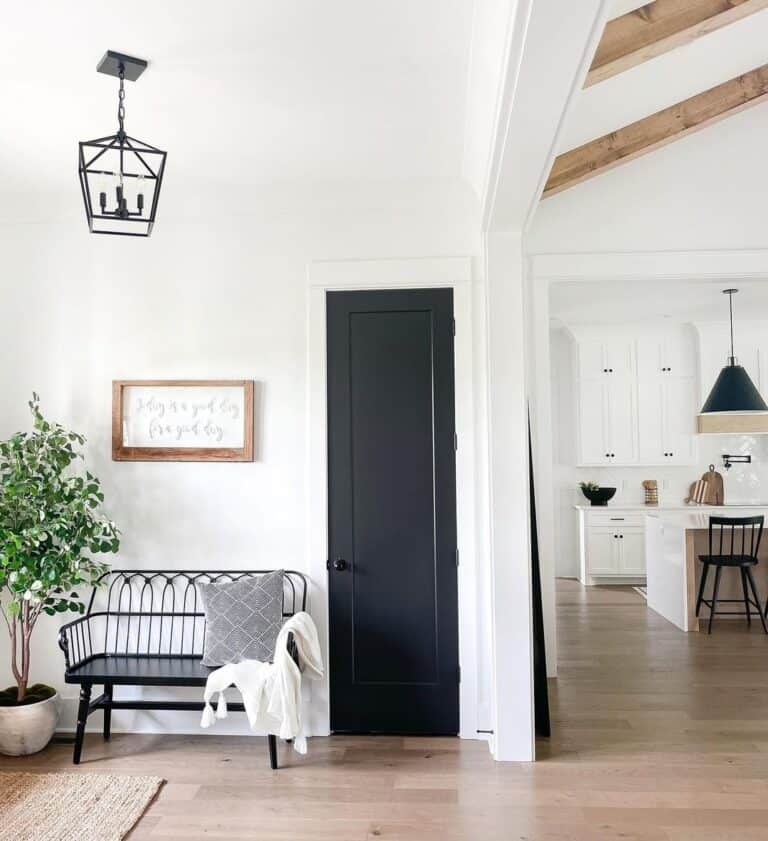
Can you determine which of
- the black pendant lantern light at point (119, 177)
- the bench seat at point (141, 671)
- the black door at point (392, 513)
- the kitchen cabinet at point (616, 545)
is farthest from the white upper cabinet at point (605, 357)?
the black pendant lantern light at point (119, 177)

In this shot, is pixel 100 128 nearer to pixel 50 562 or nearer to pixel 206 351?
pixel 206 351

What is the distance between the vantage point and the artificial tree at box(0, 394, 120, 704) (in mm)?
3361

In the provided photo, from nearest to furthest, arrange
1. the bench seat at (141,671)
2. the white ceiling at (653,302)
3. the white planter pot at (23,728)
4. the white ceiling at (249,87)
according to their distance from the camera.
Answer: the white ceiling at (249,87), the bench seat at (141,671), the white planter pot at (23,728), the white ceiling at (653,302)

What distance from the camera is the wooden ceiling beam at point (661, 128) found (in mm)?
3611

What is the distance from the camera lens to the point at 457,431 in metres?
3.74

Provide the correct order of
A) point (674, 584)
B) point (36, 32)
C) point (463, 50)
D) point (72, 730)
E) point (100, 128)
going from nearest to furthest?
point (36, 32) → point (463, 50) → point (100, 128) → point (72, 730) → point (674, 584)

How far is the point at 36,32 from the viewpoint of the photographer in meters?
2.45

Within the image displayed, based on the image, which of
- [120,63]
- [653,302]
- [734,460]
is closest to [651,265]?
[120,63]

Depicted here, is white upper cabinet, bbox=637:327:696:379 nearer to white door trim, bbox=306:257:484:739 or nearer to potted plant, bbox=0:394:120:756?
white door trim, bbox=306:257:484:739

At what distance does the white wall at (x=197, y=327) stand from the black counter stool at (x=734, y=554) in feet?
11.4

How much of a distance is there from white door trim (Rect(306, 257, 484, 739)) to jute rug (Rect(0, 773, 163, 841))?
37.5 inches

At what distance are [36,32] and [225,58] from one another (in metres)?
0.61

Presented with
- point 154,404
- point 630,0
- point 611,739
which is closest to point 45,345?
point 154,404

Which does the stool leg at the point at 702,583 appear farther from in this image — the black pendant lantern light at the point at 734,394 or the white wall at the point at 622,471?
the white wall at the point at 622,471
